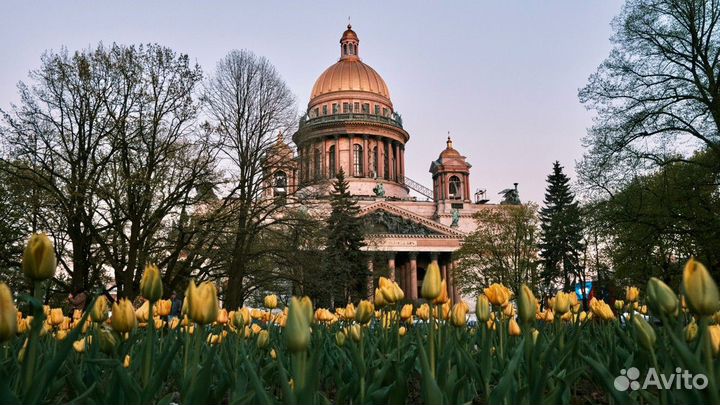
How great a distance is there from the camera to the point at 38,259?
5.58ft

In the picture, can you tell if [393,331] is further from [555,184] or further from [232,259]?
[555,184]

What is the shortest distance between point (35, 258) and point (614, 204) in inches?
711

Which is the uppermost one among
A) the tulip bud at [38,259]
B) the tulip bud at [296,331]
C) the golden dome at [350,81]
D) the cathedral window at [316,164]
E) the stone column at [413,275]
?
the golden dome at [350,81]

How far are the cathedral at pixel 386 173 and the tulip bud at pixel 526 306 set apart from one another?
39.9 meters

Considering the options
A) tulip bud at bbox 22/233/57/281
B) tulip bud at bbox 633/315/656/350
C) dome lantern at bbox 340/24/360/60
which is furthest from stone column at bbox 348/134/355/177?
tulip bud at bbox 22/233/57/281

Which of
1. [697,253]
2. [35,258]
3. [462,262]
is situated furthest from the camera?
[462,262]

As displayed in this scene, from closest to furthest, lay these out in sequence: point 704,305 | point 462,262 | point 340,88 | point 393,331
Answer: point 704,305 < point 393,331 < point 462,262 < point 340,88

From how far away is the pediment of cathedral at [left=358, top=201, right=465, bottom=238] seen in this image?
52.1 meters

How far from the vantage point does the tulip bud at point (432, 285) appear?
7.32 ft

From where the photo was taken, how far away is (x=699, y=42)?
16516 millimetres

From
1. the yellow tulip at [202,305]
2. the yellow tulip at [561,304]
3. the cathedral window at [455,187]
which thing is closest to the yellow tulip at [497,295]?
the yellow tulip at [561,304]

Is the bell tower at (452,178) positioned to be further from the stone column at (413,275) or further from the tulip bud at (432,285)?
the tulip bud at (432,285)

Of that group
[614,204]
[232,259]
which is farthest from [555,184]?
[232,259]

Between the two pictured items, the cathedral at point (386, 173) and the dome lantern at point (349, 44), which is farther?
the dome lantern at point (349, 44)
